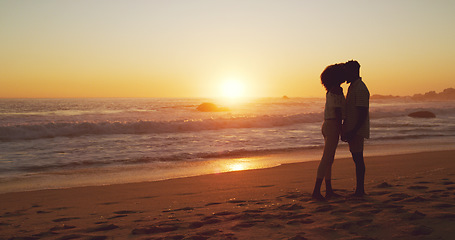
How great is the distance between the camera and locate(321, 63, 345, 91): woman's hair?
4.92 meters

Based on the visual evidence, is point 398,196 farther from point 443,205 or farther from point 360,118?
point 360,118

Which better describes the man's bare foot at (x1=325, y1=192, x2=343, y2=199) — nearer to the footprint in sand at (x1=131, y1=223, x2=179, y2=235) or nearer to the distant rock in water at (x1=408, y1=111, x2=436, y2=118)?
the footprint in sand at (x1=131, y1=223, x2=179, y2=235)

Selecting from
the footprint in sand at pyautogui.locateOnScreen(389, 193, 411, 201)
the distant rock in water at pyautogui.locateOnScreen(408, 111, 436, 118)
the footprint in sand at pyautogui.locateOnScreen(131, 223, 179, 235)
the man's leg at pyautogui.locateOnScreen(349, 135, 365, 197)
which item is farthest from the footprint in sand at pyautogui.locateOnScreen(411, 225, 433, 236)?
the distant rock in water at pyautogui.locateOnScreen(408, 111, 436, 118)

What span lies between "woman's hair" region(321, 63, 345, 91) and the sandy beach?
1.65m

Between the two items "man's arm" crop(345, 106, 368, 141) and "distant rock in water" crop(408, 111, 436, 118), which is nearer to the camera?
"man's arm" crop(345, 106, 368, 141)

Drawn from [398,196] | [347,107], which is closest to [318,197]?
[398,196]

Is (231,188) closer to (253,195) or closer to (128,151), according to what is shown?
(253,195)

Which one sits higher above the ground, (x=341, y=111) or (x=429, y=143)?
(x=341, y=111)

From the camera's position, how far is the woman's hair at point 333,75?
16.1ft

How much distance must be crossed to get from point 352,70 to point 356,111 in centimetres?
58

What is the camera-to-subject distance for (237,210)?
4.74m

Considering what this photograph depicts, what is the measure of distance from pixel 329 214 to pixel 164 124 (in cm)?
1935

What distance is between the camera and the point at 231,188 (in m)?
6.73

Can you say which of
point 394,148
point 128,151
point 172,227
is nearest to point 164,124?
point 128,151
